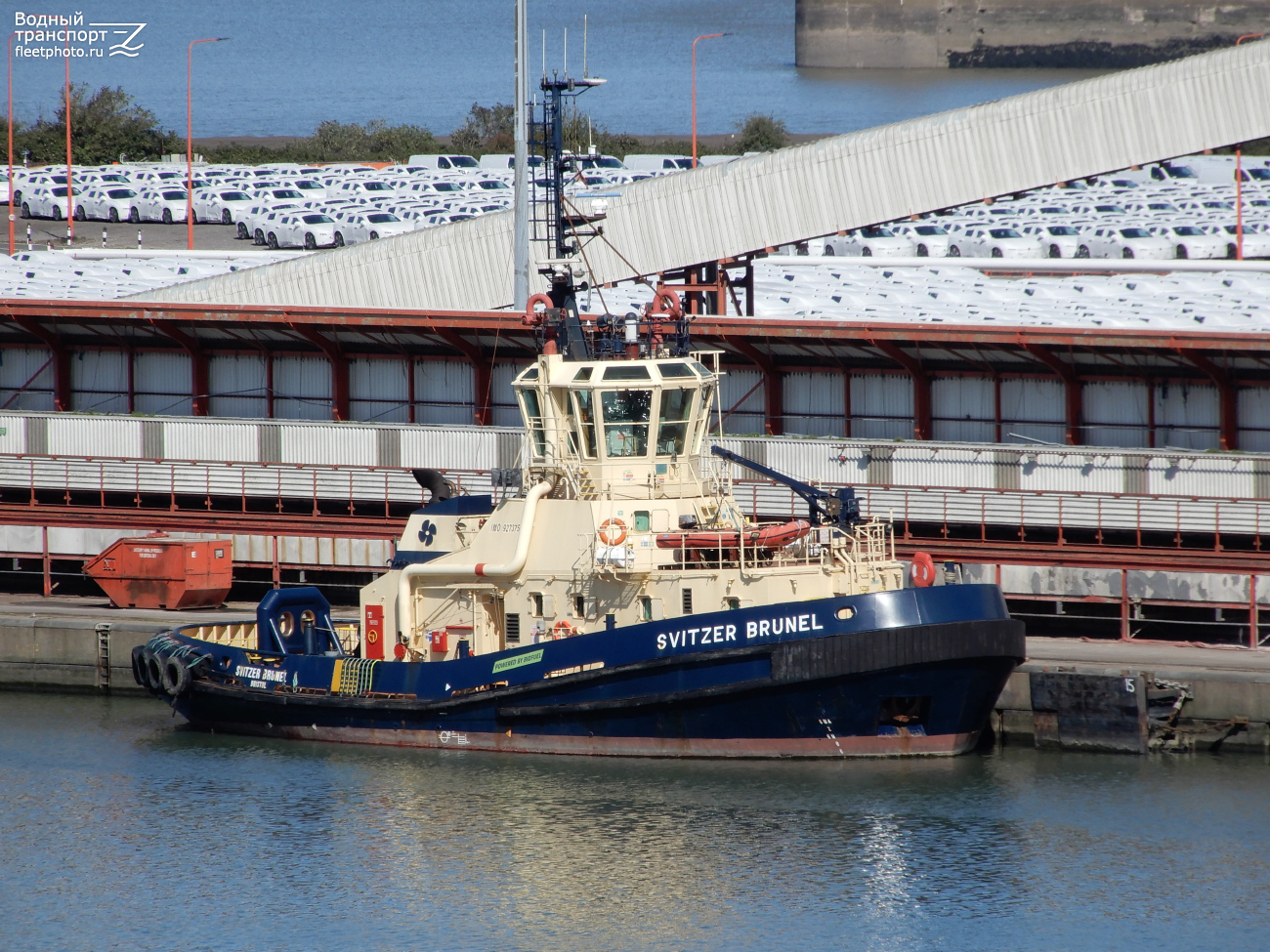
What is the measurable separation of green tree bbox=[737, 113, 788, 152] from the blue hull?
60.4 meters

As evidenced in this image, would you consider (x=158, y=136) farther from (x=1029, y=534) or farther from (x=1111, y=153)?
(x=1029, y=534)

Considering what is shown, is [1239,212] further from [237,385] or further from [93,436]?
[93,436]

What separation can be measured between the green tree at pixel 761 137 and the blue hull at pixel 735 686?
198ft

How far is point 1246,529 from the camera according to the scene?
82.2 ft

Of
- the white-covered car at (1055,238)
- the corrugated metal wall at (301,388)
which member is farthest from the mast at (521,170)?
the white-covered car at (1055,238)

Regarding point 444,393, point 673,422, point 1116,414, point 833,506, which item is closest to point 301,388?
point 444,393

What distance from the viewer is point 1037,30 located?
385 ft

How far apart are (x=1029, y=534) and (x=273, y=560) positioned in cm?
1185

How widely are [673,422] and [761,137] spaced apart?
207ft

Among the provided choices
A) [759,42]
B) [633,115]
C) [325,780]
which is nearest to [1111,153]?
[325,780]

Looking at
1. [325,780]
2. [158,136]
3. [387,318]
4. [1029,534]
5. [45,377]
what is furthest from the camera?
[158,136]

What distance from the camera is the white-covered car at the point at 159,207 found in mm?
57750

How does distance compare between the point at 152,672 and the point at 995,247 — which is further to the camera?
the point at 995,247

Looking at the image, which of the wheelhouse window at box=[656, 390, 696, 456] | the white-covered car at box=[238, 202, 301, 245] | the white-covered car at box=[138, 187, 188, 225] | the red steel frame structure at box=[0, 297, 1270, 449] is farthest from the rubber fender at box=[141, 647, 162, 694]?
the white-covered car at box=[138, 187, 188, 225]
